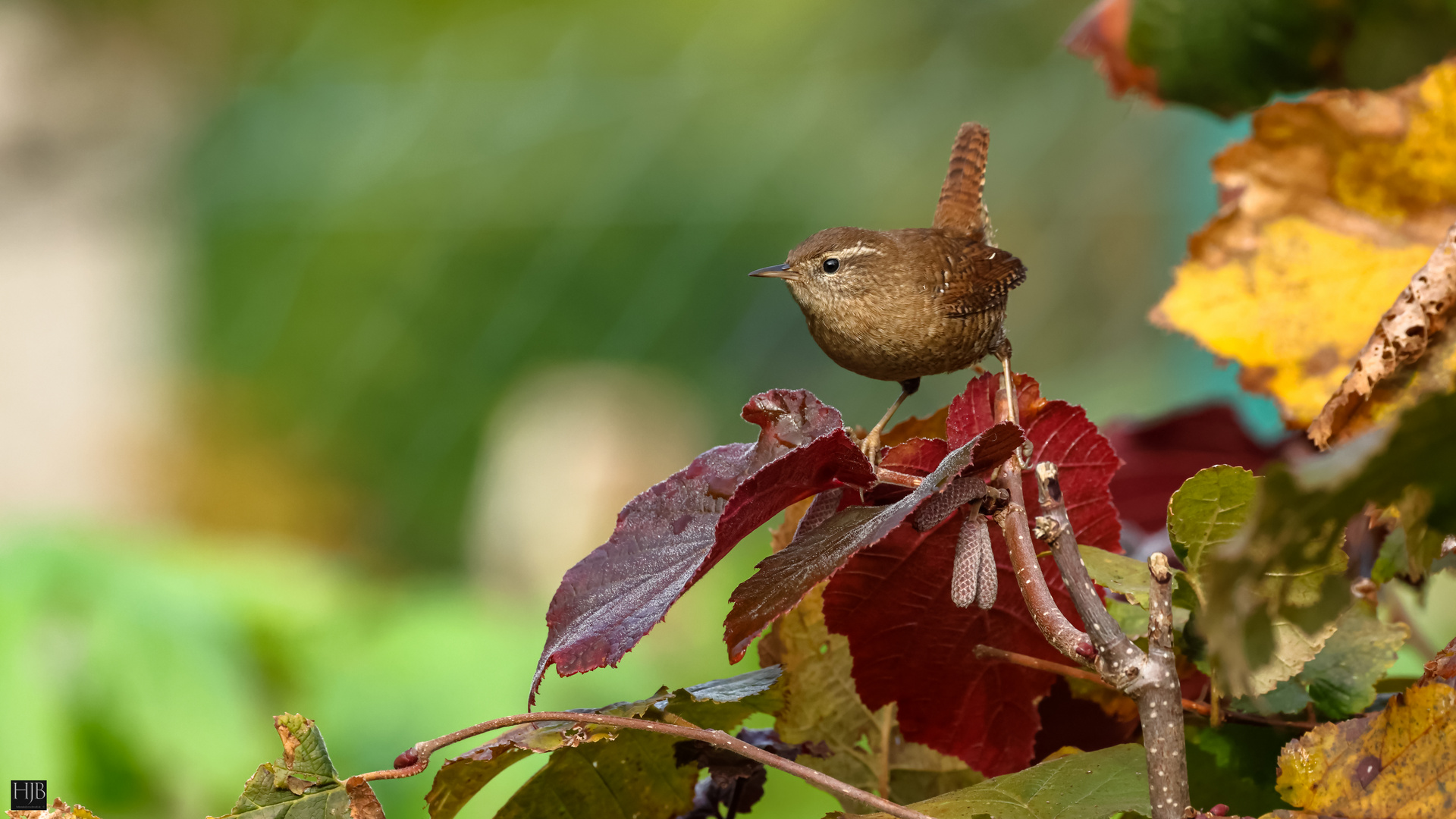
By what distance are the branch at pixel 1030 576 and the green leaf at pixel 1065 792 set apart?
3 cm

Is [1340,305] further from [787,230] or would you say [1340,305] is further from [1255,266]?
[787,230]

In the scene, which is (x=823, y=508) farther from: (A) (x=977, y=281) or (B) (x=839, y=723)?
(A) (x=977, y=281)

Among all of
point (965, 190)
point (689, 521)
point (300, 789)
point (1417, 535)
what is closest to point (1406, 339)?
point (1417, 535)

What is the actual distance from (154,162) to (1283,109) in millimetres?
4802

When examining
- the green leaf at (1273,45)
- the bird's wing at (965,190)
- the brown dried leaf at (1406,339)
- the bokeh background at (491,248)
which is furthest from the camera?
the bokeh background at (491,248)

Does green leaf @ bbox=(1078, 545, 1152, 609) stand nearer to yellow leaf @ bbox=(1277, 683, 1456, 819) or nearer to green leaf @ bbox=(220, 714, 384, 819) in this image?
yellow leaf @ bbox=(1277, 683, 1456, 819)

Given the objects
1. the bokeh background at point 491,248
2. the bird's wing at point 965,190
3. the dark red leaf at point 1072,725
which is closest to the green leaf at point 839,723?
the dark red leaf at point 1072,725

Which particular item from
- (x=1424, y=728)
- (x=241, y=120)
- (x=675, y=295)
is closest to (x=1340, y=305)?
(x=1424, y=728)

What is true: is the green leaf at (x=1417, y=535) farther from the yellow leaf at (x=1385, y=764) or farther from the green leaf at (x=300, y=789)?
the green leaf at (x=300, y=789)

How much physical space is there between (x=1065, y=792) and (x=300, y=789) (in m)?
0.17

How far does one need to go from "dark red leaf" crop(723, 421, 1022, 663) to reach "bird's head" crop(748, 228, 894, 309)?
0.85 feet

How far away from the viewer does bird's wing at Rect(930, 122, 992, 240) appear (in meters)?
0.69

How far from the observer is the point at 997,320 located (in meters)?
0.47

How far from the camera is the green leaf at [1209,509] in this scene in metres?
0.28
